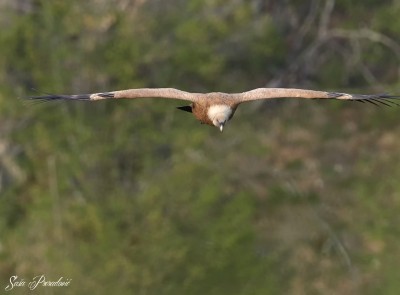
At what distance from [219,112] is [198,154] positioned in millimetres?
14765

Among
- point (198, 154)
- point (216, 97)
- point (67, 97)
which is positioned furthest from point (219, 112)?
point (198, 154)

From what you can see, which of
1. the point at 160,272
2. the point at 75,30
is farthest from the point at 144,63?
the point at 160,272

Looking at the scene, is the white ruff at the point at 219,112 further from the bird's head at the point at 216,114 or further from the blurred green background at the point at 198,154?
the blurred green background at the point at 198,154

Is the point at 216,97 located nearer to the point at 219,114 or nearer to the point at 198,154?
the point at 219,114

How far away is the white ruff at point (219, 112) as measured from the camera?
17.4 m

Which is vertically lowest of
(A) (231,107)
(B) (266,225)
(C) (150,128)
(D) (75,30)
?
(A) (231,107)

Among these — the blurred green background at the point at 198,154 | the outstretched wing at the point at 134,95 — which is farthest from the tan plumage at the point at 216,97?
the blurred green background at the point at 198,154

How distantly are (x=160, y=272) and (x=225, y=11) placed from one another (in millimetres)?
8431

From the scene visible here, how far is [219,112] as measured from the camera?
17406mm

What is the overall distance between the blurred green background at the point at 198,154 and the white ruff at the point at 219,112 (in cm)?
1145

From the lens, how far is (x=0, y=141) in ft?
110

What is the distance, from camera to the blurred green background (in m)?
30.4

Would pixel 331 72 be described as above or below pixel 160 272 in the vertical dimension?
above

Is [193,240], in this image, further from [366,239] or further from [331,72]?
[331,72]
